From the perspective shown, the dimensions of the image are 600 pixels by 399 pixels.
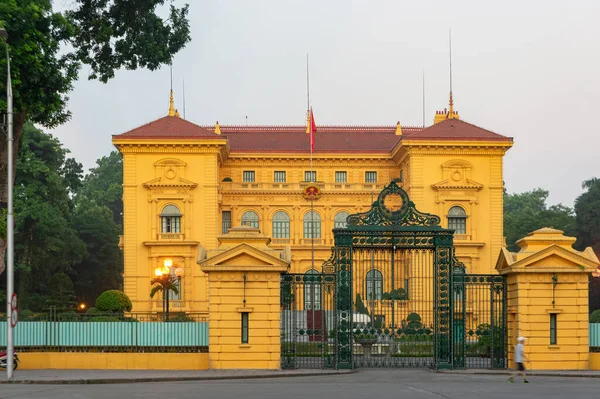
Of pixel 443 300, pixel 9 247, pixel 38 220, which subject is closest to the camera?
pixel 9 247

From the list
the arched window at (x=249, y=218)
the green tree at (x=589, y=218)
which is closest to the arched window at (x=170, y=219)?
the arched window at (x=249, y=218)

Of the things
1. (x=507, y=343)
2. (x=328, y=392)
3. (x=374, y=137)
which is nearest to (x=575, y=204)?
(x=374, y=137)

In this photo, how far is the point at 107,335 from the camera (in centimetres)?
2969

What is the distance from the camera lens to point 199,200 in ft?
235

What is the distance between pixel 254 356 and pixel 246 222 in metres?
47.0

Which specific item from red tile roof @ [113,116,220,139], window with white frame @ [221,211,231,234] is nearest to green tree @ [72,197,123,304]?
window with white frame @ [221,211,231,234]

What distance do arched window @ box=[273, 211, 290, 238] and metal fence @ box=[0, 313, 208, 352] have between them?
45249 mm

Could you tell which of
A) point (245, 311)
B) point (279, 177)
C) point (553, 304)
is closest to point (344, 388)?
A: point (245, 311)

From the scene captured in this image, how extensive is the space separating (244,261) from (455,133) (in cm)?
4521

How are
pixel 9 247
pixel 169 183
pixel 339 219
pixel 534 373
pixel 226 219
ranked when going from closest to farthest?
pixel 9 247, pixel 534 373, pixel 169 183, pixel 339 219, pixel 226 219

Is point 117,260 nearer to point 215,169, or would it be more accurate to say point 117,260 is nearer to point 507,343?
point 215,169

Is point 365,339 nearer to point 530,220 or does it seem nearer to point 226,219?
point 226,219

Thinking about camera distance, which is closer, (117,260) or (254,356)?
(254,356)

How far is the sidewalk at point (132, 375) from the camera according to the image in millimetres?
25516
